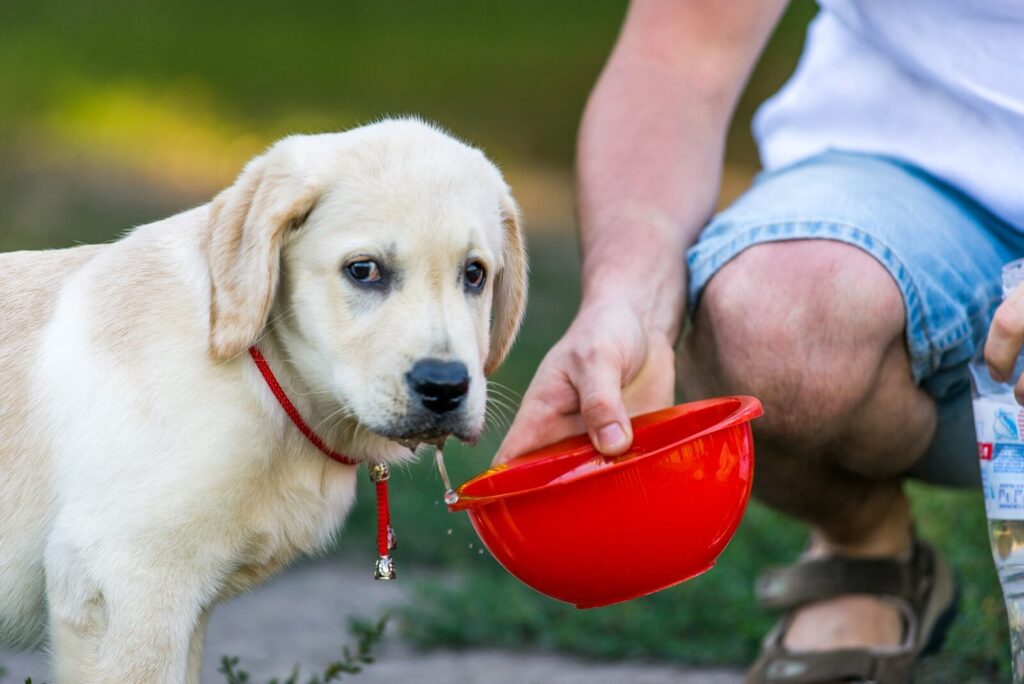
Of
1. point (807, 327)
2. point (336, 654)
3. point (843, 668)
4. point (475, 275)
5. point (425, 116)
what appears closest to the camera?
point (475, 275)

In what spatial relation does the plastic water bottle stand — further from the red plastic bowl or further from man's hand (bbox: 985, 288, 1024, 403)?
the red plastic bowl

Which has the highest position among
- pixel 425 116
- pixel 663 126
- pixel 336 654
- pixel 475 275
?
pixel 663 126

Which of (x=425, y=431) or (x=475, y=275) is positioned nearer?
(x=425, y=431)

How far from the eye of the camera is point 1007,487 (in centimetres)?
217

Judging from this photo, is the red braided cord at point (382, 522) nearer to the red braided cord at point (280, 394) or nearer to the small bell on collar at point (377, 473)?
the small bell on collar at point (377, 473)

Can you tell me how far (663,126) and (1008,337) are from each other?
982 millimetres

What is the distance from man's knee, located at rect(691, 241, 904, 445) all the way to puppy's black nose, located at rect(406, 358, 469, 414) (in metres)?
0.73

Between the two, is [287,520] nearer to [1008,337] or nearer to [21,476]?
[21,476]

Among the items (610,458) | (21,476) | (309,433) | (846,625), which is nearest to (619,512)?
(610,458)

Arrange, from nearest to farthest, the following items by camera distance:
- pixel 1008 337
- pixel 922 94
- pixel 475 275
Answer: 1. pixel 1008 337
2. pixel 475 275
3. pixel 922 94

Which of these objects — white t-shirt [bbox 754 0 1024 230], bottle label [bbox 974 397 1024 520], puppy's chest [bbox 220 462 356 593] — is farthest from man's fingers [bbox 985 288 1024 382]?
puppy's chest [bbox 220 462 356 593]

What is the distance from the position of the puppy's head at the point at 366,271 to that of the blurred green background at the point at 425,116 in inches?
56.0

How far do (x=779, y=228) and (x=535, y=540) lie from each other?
34.2 inches

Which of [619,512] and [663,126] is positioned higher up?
[663,126]
